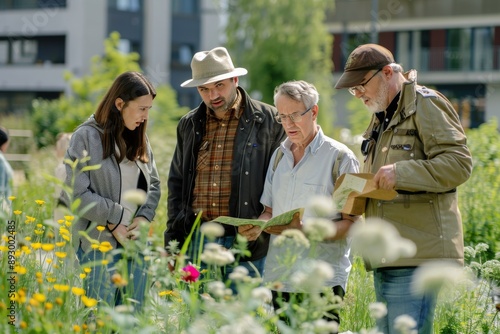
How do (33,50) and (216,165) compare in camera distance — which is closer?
(216,165)

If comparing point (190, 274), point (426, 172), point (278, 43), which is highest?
point (278, 43)

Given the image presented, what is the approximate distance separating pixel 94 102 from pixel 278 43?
14020 millimetres

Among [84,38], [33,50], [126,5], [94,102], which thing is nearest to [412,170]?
[94,102]

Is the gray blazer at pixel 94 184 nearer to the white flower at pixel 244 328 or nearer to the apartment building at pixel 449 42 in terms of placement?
the white flower at pixel 244 328

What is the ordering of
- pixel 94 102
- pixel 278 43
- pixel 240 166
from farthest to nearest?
pixel 278 43, pixel 94 102, pixel 240 166

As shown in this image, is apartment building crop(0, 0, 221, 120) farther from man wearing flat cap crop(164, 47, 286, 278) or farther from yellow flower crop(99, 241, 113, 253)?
yellow flower crop(99, 241, 113, 253)

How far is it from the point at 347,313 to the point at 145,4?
42.6 meters

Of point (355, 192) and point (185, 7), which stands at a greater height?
point (185, 7)

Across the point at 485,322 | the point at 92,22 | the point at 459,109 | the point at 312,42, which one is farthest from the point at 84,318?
the point at 92,22

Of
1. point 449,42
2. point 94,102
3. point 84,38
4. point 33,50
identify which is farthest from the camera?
point 33,50

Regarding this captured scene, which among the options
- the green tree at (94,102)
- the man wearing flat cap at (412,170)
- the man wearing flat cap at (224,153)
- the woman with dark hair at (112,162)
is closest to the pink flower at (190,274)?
the man wearing flat cap at (412,170)

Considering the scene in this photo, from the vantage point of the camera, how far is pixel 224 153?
524 cm

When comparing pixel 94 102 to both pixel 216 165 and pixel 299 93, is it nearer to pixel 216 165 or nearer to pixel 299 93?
pixel 216 165

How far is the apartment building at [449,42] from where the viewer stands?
4350 centimetres
